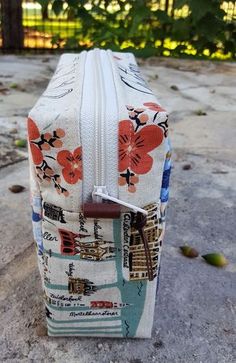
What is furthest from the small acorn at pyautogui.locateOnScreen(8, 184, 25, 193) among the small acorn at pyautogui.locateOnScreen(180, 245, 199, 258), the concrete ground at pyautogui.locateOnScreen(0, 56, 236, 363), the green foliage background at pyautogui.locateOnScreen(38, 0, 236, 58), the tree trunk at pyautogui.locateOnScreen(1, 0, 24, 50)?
the tree trunk at pyautogui.locateOnScreen(1, 0, 24, 50)

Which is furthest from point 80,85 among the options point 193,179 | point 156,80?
point 156,80

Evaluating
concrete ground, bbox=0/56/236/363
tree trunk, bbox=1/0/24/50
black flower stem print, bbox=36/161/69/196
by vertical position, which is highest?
black flower stem print, bbox=36/161/69/196

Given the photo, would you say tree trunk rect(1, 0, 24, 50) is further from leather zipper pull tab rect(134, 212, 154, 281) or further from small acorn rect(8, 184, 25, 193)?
leather zipper pull tab rect(134, 212, 154, 281)

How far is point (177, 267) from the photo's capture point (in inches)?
65.3

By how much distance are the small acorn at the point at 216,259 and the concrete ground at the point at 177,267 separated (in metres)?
0.02

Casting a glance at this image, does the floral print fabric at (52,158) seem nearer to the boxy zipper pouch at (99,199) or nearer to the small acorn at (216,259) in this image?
the boxy zipper pouch at (99,199)

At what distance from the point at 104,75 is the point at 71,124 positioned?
1.01ft

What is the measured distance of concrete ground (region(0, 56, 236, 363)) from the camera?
1.30 metres

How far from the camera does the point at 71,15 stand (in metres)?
5.07

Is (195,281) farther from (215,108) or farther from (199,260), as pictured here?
(215,108)

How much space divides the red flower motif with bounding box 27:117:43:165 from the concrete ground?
0.51m

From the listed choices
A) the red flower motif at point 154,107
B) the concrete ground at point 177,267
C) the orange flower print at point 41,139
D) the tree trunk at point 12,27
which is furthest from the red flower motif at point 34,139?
the tree trunk at point 12,27

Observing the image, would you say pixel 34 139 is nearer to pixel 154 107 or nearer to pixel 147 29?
pixel 154 107

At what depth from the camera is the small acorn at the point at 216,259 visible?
5.52 feet
